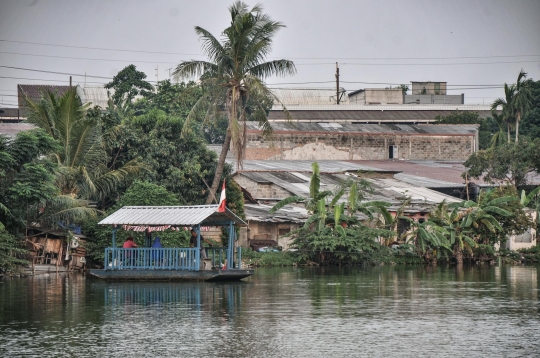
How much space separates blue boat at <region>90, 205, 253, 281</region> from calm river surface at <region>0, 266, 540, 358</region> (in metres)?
0.43

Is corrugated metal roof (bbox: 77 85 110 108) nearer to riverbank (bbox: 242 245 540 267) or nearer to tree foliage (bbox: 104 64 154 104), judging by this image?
tree foliage (bbox: 104 64 154 104)

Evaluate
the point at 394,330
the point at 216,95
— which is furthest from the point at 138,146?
the point at 394,330

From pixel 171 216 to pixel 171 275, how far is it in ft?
5.65

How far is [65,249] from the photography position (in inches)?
1228

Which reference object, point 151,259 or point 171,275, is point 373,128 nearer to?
point 151,259

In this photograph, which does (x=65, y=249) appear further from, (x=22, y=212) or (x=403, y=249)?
(x=403, y=249)

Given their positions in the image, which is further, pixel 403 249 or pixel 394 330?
pixel 403 249

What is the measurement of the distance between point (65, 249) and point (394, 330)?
18126 millimetres

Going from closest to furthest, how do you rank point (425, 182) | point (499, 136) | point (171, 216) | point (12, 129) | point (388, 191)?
point (171, 216), point (388, 191), point (12, 129), point (425, 182), point (499, 136)

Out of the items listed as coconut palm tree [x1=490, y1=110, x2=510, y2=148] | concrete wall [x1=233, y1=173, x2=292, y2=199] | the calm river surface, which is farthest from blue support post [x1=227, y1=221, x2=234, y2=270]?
coconut palm tree [x1=490, y1=110, x2=510, y2=148]

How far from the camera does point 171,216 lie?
1030 inches

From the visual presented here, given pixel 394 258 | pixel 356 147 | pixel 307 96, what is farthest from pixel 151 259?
pixel 307 96

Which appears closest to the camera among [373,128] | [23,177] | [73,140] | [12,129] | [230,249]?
[230,249]

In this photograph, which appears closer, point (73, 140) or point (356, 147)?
point (73, 140)
